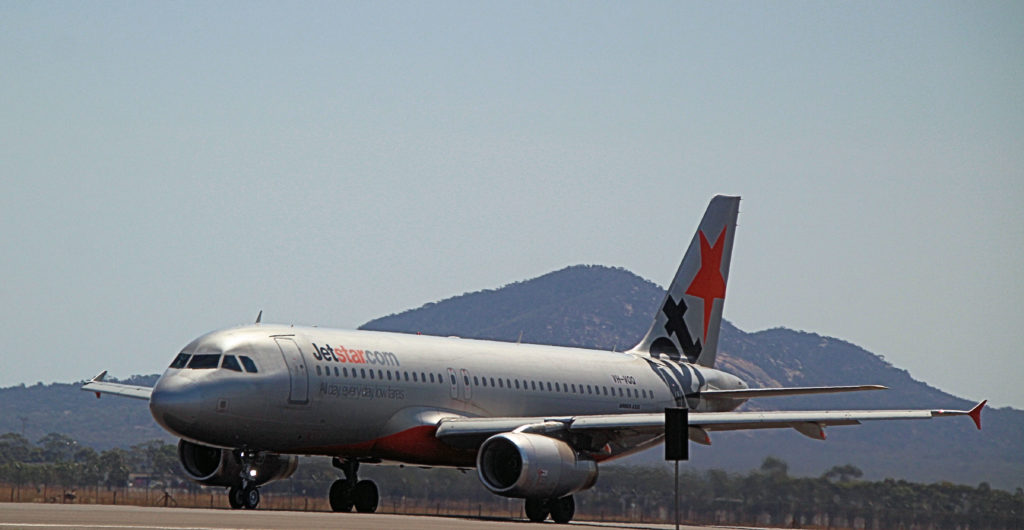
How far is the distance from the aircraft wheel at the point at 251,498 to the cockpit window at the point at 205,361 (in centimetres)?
272

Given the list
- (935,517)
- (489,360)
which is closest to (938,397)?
(935,517)

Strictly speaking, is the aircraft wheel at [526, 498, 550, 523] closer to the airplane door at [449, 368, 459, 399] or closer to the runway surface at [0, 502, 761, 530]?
the airplane door at [449, 368, 459, 399]

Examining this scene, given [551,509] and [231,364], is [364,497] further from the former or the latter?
[231,364]

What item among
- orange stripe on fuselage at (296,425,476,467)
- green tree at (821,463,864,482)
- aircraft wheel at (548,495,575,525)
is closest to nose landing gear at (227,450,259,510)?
orange stripe on fuselage at (296,425,476,467)

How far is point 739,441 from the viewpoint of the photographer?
2128 inches

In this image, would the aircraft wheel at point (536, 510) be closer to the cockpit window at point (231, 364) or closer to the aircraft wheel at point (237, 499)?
the aircraft wheel at point (237, 499)

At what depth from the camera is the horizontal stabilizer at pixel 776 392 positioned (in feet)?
119

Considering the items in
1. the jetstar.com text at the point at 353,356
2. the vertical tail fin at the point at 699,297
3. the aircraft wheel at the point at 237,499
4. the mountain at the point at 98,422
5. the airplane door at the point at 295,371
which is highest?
the mountain at the point at 98,422

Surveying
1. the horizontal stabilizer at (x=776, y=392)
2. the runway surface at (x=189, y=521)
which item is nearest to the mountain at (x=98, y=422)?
the horizontal stabilizer at (x=776, y=392)

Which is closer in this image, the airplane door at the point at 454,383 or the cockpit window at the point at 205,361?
the cockpit window at the point at 205,361

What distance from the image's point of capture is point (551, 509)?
116 feet

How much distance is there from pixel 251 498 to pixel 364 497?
4.60m

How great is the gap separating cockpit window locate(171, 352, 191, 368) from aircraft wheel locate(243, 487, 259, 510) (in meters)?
2.92

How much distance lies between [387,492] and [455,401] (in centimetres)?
926
